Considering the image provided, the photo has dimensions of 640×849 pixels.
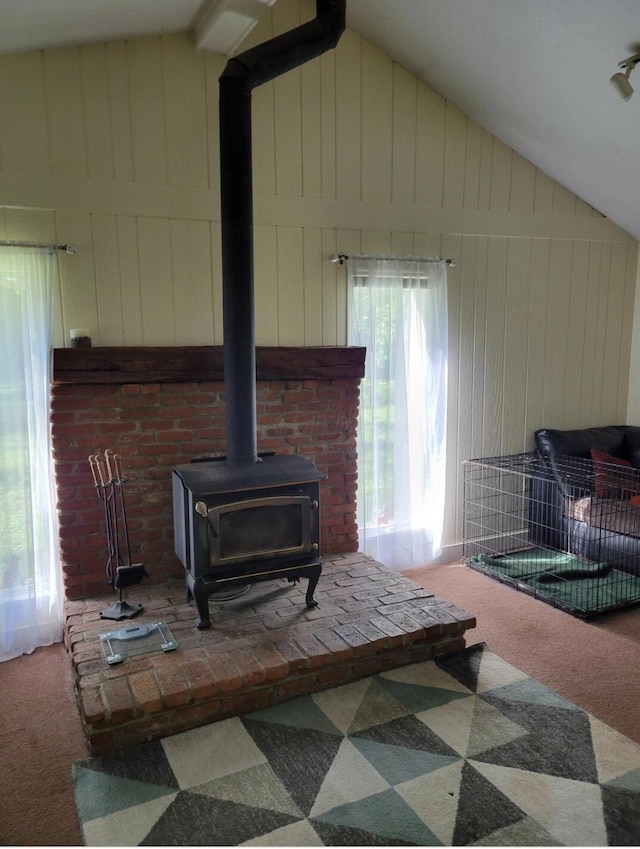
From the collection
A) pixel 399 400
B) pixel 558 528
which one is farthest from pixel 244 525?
pixel 558 528

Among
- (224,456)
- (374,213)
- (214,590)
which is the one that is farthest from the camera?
(374,213)

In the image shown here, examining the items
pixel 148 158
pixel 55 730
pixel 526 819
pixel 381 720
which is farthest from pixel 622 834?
pixel 148 158

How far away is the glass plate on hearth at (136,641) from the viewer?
2611mm

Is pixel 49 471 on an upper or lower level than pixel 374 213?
lower

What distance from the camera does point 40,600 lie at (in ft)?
10.4

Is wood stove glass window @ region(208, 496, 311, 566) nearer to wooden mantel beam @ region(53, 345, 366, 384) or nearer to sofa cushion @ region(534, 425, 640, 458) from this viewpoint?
wooden mantel beam @ region(53, 345, 366, 384)

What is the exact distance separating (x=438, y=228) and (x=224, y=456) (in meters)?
2.04

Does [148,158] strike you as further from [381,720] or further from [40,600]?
[381,720]

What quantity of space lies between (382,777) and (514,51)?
348 centimetres

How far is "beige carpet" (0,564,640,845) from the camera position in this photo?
6.79 feet

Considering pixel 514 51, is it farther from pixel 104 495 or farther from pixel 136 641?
pixel 136 641

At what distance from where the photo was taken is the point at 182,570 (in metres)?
3.42

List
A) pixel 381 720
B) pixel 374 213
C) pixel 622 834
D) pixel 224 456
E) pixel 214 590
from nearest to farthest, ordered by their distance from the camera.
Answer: pixel 622 834 → pixel 381 720 → pixel 214 590 → pixel 224 456 → pixel 374 213

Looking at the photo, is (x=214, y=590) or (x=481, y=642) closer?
(x=214, y=590)
